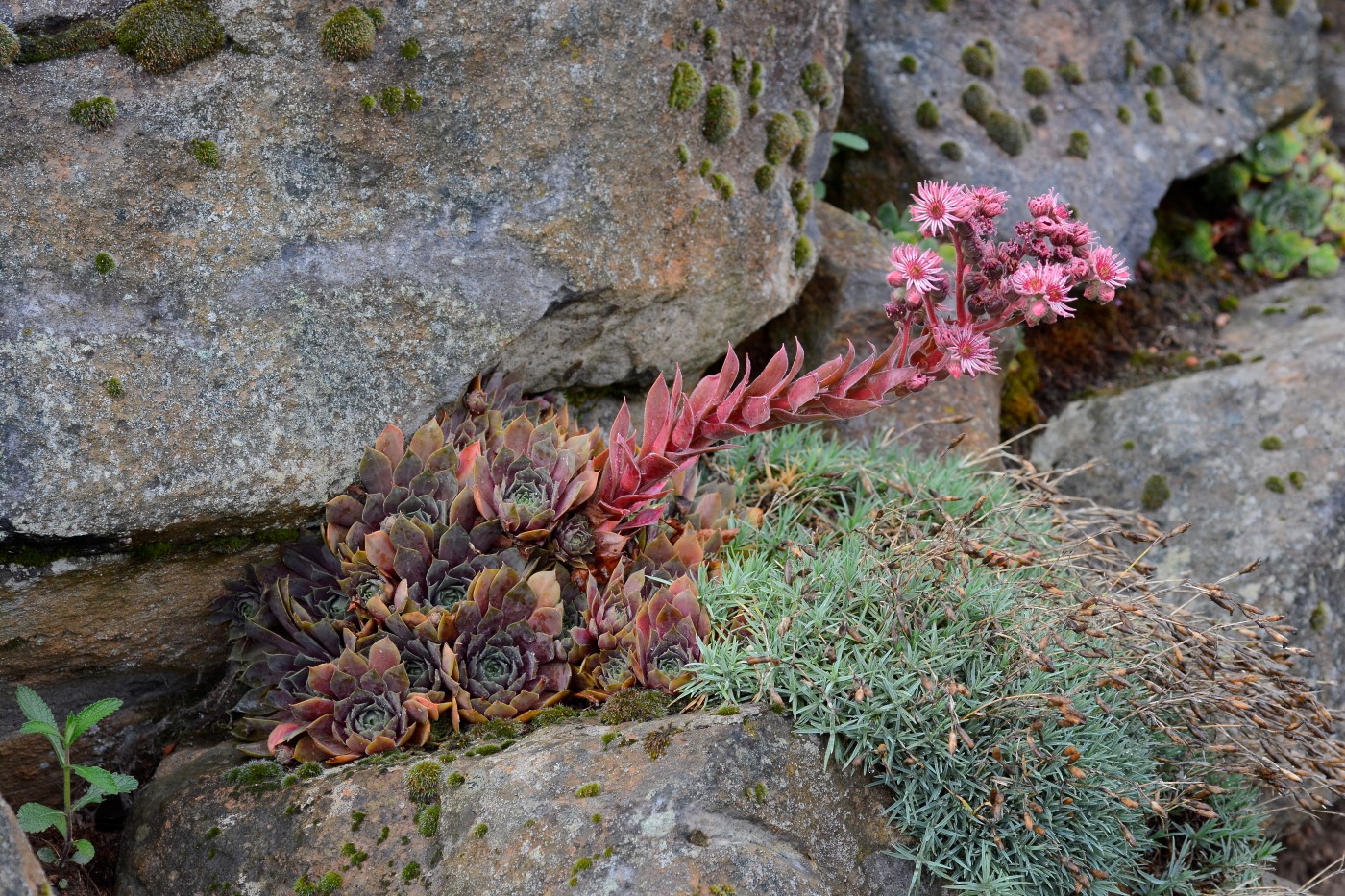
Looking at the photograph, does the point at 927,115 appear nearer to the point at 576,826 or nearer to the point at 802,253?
the point at 802,253

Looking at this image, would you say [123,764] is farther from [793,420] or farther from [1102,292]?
[1102,292]

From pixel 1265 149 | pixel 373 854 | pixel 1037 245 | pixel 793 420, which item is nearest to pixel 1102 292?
pixel 1037 245

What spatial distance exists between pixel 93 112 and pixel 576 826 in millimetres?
2651

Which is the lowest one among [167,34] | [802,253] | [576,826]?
[576,826]

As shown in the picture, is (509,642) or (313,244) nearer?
(509,642)

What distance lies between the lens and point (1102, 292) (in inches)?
118

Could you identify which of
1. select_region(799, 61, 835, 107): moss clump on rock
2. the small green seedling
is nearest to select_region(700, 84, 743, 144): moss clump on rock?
select_region(799, 61, 835, 107): moss clump on rock

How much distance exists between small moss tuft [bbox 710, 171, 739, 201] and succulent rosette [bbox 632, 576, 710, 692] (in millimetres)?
1762

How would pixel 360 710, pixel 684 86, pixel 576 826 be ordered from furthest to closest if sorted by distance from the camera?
1. pixel 684 86
2. pixel 360 710
3. pixel 576 826

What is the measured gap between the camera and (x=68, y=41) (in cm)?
338

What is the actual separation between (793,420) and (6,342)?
2.41 meters

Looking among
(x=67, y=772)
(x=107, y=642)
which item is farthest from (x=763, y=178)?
(x=67, y=772)

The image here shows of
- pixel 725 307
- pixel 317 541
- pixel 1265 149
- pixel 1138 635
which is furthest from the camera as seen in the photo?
pixel 1265 149

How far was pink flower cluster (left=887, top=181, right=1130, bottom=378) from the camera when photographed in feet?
9.82
